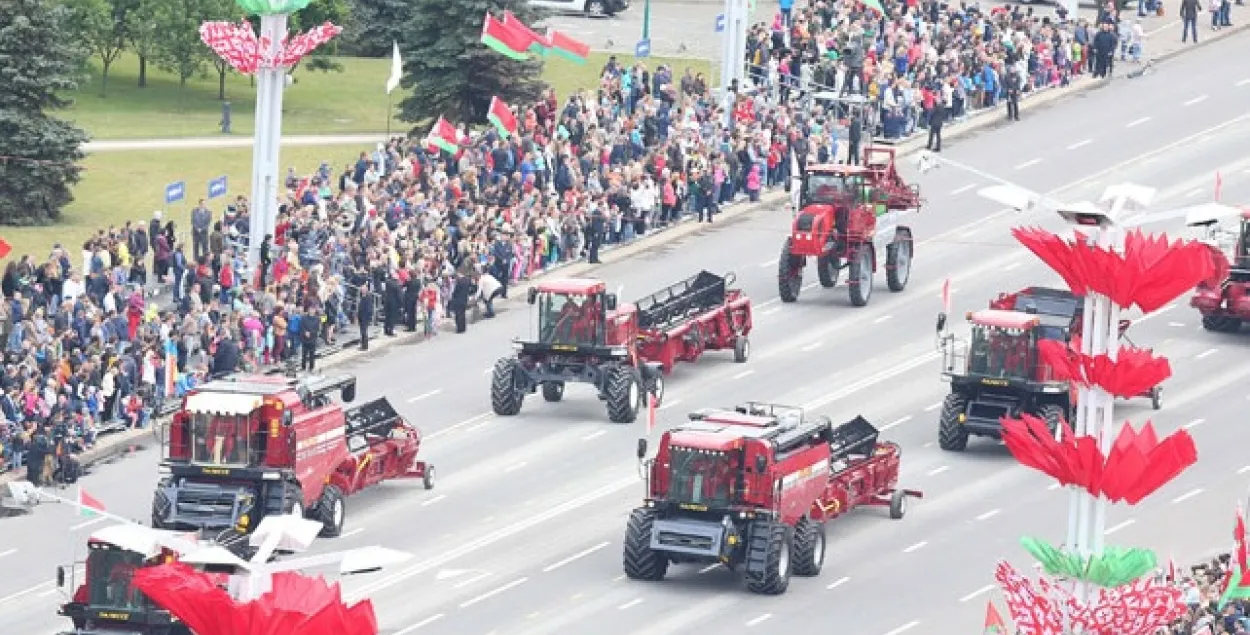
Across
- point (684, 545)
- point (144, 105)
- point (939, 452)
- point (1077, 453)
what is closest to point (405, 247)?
point (939, 452)

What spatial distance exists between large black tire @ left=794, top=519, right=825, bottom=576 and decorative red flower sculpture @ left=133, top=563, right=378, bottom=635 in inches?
1134

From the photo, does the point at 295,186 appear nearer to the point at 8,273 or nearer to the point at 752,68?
the point at 8,273

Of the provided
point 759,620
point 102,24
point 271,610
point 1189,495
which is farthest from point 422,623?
point 102,24

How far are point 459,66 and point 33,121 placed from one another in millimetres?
13034

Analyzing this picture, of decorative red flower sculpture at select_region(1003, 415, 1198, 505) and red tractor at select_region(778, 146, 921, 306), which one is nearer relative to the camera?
decorative red flower sculpture at select_region(1003, 415, 1198, 505)

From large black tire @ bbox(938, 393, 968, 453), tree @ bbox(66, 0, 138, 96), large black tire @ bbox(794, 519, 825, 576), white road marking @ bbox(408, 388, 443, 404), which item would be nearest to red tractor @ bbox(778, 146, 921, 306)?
large black tire @ bbox(938, 393, 968, 453)

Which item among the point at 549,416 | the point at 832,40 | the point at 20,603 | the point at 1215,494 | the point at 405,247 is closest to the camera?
the point at 20,603

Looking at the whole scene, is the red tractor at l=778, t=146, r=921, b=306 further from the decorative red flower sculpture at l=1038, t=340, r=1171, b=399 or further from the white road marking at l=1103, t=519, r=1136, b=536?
the decorative red flower sculpture at l=1038, t=340, r=1171, b=399

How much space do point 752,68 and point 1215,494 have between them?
32.0 m

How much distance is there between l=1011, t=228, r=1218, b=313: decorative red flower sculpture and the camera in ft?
124

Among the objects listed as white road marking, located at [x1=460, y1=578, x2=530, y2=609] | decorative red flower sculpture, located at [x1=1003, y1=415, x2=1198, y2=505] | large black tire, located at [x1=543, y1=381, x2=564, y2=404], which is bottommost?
white road marking, located at [x1=460, y1=578, x2=530, y2=609]

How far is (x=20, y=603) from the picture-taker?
5619 centimetres

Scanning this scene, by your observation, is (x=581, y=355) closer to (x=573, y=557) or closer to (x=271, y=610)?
(x=573, y=557)

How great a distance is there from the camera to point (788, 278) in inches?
3071
